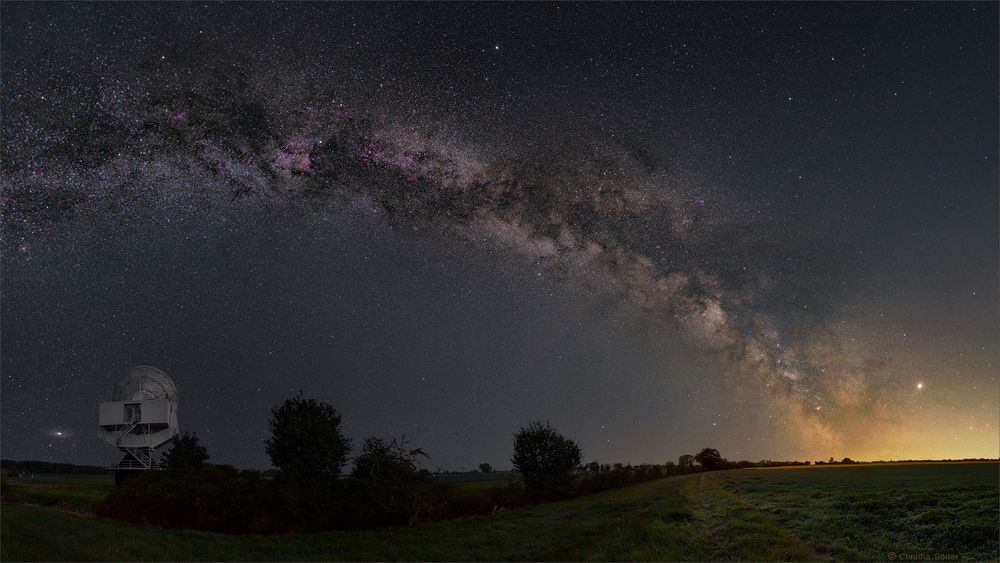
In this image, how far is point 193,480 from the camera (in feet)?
99.3

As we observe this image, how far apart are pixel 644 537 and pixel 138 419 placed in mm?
45610

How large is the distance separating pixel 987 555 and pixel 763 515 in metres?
10.4

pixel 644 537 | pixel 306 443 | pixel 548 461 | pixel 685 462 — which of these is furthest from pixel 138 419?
pixel 685 462

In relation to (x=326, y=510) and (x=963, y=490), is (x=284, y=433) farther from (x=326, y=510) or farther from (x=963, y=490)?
(x=963, y=490)

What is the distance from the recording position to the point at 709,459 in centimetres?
11256

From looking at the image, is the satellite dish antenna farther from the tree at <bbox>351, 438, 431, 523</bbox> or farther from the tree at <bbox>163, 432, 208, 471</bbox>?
the tree at <bbox>351, 438, 431, 523</bbox>

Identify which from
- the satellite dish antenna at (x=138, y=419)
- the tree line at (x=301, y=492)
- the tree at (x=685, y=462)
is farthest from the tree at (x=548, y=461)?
the tree at (x=685, y=462)

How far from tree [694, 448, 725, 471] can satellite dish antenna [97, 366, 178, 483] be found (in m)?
94.3

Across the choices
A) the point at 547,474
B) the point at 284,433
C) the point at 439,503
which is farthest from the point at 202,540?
the point at 547,474

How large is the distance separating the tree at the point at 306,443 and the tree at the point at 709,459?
94774mm

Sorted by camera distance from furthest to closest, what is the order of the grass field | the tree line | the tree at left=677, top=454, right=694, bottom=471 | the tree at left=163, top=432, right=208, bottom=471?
the tree at left=677, top=454, right=694, bottom=471 < the tree at left=163, top=432, right=208, bottom=471 < the tree line < the grass field

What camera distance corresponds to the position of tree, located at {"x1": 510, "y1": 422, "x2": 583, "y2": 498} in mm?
47875

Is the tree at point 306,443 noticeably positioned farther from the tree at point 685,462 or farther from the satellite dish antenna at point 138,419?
the tree at point 685,462

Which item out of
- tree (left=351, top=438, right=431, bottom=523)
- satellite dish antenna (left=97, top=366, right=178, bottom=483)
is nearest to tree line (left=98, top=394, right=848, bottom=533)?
tree (left=351, top=438, right=431, bottom=523)
